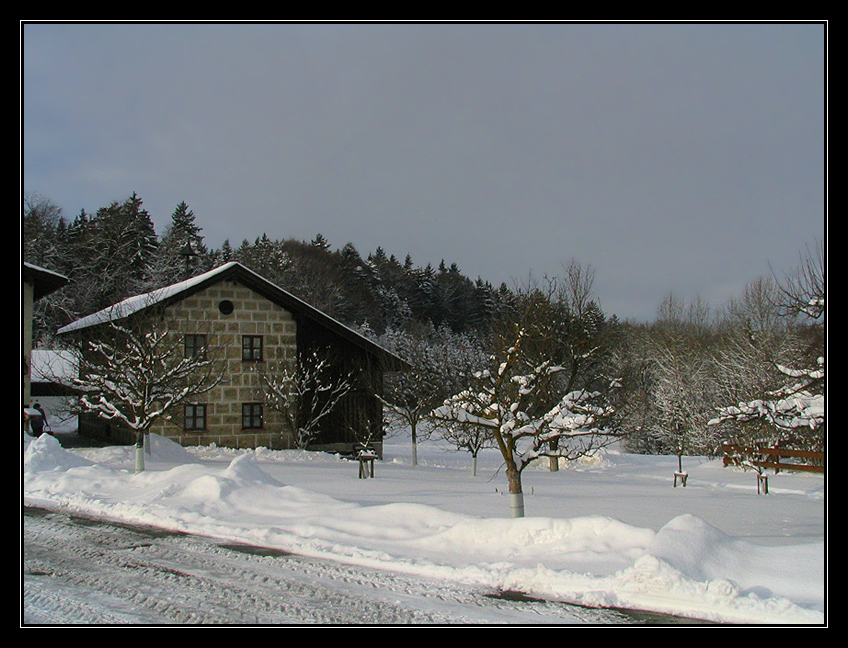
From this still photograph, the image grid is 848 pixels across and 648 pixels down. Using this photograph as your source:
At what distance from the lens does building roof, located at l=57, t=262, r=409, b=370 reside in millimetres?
25438

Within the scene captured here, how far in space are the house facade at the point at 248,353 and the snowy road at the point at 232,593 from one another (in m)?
17.0

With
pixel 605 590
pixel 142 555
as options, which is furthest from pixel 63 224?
pixel 605 590

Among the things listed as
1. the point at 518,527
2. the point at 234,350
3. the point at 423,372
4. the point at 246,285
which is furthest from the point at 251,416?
the point at 518,527

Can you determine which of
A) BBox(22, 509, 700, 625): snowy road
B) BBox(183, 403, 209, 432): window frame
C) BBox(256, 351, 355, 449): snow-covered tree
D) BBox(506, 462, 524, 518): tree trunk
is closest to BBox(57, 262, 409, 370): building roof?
BBox(256, 351, 355, 449): snow-covered tree

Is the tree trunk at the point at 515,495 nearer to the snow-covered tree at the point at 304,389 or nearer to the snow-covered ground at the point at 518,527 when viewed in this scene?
the snow-covered ground at the point at 518,527

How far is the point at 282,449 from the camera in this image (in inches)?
1105

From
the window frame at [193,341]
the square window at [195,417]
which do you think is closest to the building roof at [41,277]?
the window frame at [193,341]

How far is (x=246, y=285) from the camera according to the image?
28.5 m

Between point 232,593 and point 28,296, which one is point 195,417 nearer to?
point 28,296

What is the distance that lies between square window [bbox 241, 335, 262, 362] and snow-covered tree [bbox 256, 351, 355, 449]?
0.56 meters

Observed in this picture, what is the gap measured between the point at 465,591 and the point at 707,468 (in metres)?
24.2

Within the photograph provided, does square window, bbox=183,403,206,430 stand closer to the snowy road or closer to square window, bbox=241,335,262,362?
square window, bbox=241,335,262,362

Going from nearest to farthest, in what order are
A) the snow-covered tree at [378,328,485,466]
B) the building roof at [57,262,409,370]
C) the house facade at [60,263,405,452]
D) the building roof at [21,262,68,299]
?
the building roof at [21,262,68,299], the building roof at [57,262,409,370], the house facade at [60,263,405,452], the snow-covered tree at [378,328,485,466]
